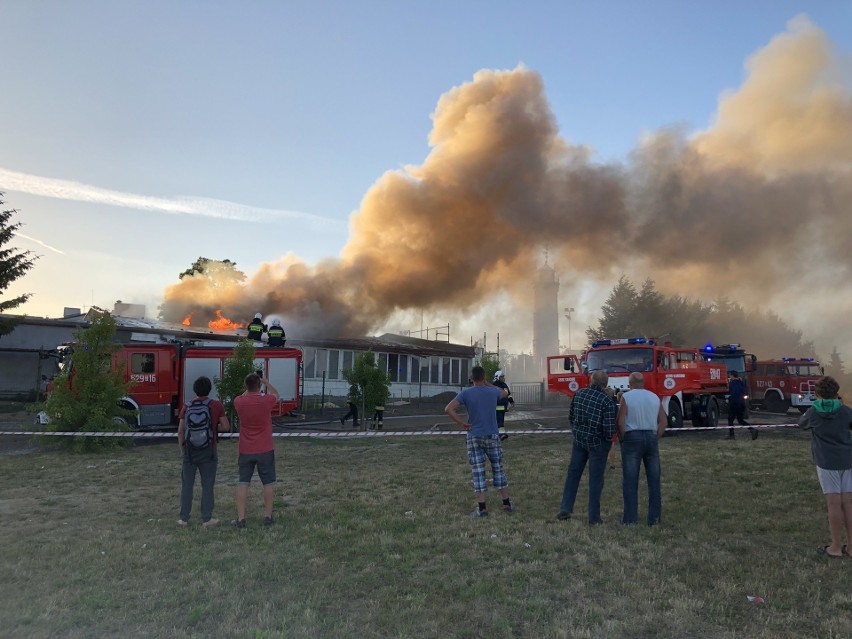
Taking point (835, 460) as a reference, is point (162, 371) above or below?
above

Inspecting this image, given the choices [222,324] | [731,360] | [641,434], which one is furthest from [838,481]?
[222,324]

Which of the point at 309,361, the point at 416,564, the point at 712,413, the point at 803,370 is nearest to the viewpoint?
the point at 416,564

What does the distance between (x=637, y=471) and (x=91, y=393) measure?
11.8m

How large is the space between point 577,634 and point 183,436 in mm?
4635

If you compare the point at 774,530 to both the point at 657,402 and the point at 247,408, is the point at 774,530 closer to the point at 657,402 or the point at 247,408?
the point at 657,402

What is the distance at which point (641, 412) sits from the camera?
259 inches

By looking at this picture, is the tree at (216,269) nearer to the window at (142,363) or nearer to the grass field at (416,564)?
the window at (142,363)

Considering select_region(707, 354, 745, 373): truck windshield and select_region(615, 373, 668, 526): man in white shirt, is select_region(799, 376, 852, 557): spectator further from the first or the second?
select_region(707, 354, 745, 373): truck windshield

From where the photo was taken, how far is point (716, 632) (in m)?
3.75

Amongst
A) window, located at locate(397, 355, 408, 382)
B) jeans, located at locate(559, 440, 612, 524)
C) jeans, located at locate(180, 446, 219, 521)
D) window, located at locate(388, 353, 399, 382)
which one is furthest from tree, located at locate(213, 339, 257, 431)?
window, located at locate(397, 355, 408, 382)

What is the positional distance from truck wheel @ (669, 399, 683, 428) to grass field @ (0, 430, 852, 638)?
6.83 m

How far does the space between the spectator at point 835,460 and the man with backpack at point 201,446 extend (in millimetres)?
5932

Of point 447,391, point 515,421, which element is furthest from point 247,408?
point 447,391

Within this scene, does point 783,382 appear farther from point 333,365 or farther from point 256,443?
point 256,443
